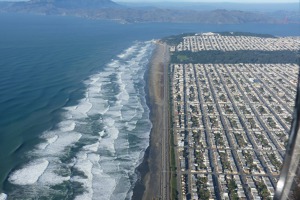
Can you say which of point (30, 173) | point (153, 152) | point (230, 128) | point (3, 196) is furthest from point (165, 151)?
point (3, 196)

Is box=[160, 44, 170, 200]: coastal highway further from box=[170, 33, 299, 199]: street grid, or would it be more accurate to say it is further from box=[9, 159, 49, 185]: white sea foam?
box=[9, 159, 49, 185]: white sea foam

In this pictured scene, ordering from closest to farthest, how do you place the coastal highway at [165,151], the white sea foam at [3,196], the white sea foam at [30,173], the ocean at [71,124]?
the white sea foam at [3,196], the coastal highway at [165,151], the white sea foam at [30,173], the ocean at [71,124]

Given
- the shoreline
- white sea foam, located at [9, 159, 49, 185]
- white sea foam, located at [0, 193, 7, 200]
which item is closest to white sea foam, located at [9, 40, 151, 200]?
white sea foam, located at [9, 159, 49, 185]

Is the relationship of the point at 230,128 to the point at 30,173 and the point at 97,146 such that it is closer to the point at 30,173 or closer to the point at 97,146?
the point at 97,146

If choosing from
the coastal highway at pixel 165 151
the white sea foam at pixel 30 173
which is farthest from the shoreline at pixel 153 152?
the white sea foam at pixel 30 173

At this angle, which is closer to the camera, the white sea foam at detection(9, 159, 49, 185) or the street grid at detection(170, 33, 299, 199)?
the white sea foam at detection(9, 159, 49, 185)

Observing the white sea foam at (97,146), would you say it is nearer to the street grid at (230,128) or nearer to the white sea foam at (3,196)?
the white sea foam at (3,196)

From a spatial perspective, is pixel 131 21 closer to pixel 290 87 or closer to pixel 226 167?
pixel 290 87
